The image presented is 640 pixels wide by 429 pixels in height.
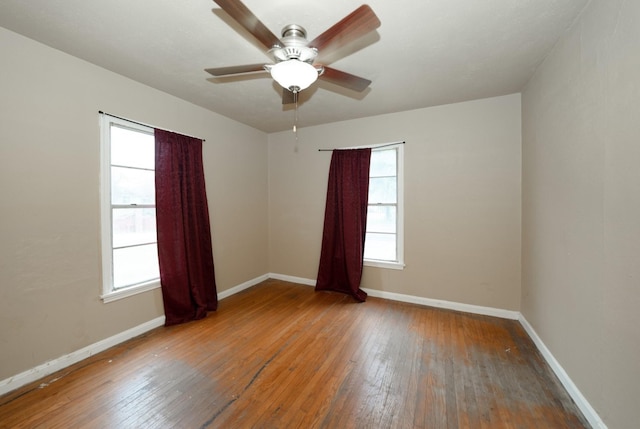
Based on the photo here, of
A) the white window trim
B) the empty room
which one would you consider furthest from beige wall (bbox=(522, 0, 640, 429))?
the white window trim

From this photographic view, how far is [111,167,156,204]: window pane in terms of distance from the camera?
2490 mm

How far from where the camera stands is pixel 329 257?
3.90m

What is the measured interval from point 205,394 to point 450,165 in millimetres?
3434

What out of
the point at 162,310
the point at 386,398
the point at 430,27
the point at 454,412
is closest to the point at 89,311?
the point at 162,310

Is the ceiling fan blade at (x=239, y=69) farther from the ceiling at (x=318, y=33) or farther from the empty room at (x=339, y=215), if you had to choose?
the ceiling at (x=318, y=33)

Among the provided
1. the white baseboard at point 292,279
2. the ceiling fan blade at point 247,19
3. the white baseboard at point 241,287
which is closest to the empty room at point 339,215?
the ceiling fan blade at point 247,19

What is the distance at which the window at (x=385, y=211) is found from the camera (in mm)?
3506

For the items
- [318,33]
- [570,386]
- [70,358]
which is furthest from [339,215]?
[70,358]

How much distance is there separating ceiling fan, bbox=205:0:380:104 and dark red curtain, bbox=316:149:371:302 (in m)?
1.87

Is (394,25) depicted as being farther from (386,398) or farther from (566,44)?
(386,398)

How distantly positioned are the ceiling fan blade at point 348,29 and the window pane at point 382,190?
2.33m

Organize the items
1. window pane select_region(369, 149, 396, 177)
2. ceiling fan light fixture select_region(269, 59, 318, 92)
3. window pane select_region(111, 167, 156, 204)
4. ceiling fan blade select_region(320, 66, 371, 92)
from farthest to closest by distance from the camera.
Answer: window pane select_region(369, 149, 396, 177) < window pane select_region(111, 167, 156, 204) < ceiling fan blade select_region(320, 66, 371, 92) < ceiling fan light fixture select_region(269, 59, 318, 92)

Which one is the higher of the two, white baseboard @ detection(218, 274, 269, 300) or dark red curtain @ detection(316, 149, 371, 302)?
dark red curtain @ detection(316, 149, 371, 302)

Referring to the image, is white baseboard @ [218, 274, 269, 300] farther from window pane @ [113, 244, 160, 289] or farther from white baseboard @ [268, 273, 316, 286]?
window pane @ [113, 244, 160, 289]
